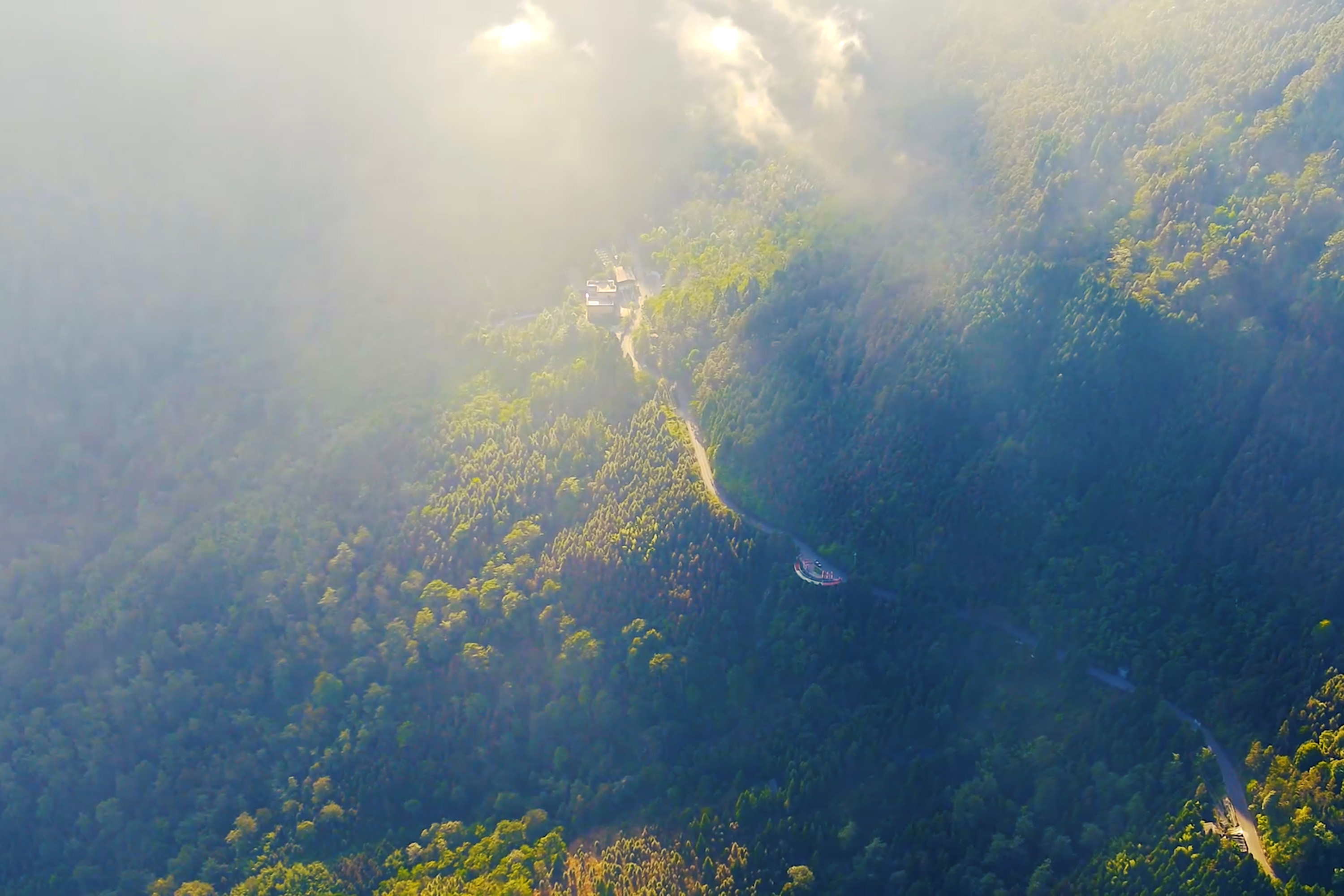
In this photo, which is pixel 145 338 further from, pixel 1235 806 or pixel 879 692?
pixel 1235 806

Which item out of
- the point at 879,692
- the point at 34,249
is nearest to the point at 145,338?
the point at 34,249

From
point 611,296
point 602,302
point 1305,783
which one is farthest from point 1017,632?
point 611,296

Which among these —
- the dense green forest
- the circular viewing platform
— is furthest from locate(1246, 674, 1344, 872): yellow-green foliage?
the circular viewing platform

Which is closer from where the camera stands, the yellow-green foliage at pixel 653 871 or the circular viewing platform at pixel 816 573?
the yellow-green foliage at pixel 653 871

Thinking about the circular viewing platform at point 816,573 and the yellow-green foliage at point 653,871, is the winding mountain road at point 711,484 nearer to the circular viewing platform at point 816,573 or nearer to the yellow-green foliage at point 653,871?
the circular viewing platform at point 816,573

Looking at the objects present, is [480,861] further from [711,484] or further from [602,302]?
[602,302]

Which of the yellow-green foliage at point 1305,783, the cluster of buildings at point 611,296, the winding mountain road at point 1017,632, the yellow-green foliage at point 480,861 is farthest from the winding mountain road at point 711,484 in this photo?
the yellow-green foliage at point 1305,783

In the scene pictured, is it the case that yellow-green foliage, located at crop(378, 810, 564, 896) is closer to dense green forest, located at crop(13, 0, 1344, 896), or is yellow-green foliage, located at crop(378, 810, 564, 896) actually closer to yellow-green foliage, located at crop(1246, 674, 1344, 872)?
dense green forest, located at crop(13, 0, 1344, 896)
